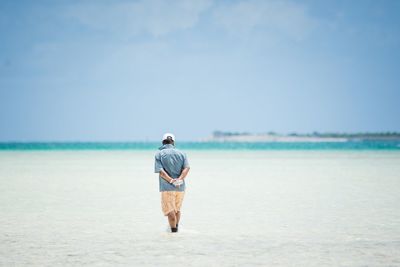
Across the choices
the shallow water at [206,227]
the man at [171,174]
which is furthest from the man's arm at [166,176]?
Answer: the shallow water at [206,227]

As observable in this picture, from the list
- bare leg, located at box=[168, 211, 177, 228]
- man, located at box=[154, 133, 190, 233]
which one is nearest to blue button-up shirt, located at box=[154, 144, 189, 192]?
man, located at box=[154, 133, 190, 233]

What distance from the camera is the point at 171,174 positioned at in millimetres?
8492

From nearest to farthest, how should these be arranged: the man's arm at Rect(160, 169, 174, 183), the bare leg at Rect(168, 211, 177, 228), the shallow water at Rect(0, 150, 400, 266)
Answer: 1. the shallow water at Rect(0, 150, 400, 266)
2. the man's arm at Rect(160, 169, 174, 183)
3. the bare leg at Rect(168, 211, 177, 228)

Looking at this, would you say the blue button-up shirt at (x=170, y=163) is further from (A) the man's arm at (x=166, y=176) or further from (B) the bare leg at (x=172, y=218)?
(B) the bare leg at (x=172, y=218)

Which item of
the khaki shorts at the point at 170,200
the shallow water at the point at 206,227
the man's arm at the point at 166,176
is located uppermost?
the man's arm at the point at 166,176

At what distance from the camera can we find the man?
27.6 ft

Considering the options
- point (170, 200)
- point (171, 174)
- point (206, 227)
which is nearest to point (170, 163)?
point (171, 174)

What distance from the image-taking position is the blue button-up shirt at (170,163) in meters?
8.42

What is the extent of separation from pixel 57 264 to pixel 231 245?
256cm

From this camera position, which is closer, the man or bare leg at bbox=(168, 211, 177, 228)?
the man

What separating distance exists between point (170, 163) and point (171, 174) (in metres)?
0.20

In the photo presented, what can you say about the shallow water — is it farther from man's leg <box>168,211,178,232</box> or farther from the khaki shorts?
the khaki shorts

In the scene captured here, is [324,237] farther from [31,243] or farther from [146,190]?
[146,190]

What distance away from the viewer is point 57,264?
6.46 m
